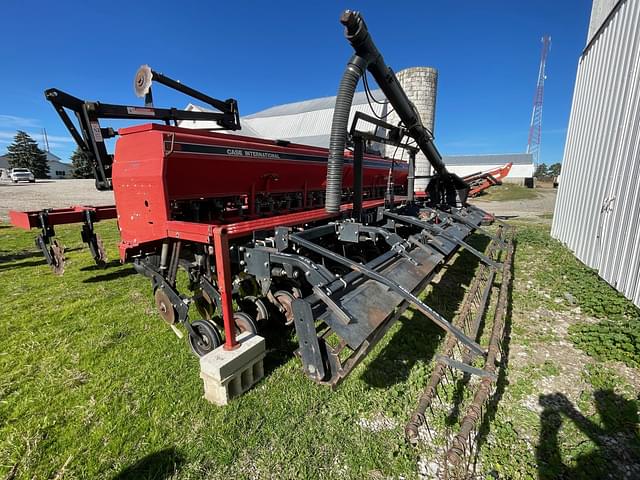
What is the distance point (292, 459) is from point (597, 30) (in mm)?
10856

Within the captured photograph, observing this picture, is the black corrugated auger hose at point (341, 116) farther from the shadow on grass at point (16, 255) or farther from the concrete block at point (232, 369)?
the shadow on grass at point (16, 255)

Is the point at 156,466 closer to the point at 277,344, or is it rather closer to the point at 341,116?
the point at 277,344

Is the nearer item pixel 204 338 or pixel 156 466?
pixel 156 466

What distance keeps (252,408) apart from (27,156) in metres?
67.6

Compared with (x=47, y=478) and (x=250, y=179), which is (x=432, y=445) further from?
(x=250, y=179)

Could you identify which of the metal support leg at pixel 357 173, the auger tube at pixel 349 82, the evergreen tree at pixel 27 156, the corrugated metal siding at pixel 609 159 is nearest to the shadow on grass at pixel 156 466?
the auger tube at pixel 349 82

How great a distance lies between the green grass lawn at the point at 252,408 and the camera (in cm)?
227

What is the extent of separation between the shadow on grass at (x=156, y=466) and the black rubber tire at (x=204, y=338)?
0.97m

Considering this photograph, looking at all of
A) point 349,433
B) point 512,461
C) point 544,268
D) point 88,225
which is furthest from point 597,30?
point 88,225

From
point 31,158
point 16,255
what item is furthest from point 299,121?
point 31,158

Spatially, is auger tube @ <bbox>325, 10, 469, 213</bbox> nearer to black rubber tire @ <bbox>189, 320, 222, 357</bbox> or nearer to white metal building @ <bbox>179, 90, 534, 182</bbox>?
black rubber tire @ <bbox>189, 320, 222, 357</bbox>

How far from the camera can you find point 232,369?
2738mm

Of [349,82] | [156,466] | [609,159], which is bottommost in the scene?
[156,466]

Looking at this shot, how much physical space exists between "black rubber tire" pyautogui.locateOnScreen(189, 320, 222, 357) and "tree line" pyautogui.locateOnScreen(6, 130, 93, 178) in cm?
5905
